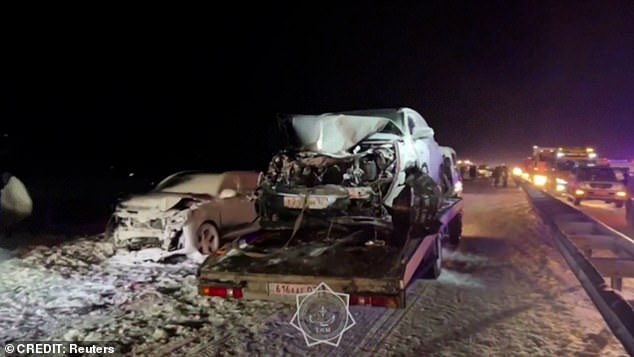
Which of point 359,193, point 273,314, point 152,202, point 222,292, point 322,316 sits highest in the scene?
point 359,193

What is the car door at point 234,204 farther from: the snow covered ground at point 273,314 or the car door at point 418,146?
the car door at point 418,146

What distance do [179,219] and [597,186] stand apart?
55.5ft

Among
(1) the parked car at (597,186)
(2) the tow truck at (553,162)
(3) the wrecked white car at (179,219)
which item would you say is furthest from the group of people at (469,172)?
(3) the wrecked white car at (179,219)

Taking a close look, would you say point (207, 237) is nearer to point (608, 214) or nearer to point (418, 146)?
point (418, 146)

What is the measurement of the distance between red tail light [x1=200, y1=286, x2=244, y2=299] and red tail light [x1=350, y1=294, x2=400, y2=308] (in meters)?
1.38

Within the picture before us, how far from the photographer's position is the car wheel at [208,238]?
11086mm

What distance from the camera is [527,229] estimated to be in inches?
606

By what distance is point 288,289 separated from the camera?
671cm

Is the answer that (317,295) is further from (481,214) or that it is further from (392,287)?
(481,214)

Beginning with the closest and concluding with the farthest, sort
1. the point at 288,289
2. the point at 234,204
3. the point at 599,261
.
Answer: the point at 288,289
the point at 599,261
the point at 234,204

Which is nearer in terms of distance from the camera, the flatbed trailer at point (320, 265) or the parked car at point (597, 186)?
the flatbed trailer at point (320, 265)

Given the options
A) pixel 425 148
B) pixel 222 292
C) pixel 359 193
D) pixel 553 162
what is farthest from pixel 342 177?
pixel 553 162

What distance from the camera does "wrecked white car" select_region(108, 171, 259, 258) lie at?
418 inches

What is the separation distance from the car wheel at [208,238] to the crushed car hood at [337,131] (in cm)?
286
